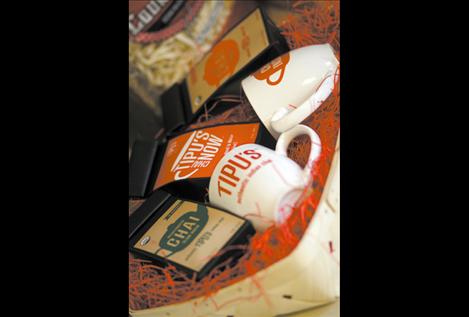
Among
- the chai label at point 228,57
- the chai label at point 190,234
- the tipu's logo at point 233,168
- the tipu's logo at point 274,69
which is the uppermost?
the chai label at point 228,57

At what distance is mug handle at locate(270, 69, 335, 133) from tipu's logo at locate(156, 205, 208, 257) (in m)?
0.22

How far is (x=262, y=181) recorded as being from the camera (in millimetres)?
807

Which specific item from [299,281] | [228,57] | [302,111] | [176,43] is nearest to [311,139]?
[302,111]

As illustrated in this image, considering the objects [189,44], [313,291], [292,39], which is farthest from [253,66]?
[313,291]

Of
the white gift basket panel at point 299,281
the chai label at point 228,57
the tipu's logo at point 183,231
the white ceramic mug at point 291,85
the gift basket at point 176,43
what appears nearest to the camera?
the white gift basket panel at point 299,281

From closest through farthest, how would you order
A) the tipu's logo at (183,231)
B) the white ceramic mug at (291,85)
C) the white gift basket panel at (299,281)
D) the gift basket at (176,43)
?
the white gift basket panel at (299,281), the tipu's logo at (183,231), the white ceramic mug at (291,85), the gift basket at (176,43)

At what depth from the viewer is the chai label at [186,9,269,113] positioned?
3.61ft

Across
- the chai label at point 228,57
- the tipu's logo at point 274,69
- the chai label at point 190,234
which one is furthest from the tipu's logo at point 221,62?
the chai label at point 190,234

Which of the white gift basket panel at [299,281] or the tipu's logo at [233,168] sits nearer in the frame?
the white gift basket panel at [299,281]

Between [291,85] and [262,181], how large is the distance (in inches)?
10.5

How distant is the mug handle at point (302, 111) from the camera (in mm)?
906

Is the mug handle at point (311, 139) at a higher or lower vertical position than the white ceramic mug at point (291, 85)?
lower

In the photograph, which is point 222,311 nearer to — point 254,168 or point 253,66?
point 254,168

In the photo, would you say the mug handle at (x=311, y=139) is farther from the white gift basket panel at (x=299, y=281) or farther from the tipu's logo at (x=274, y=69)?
the tipu's logo at (x=274, y=69)
